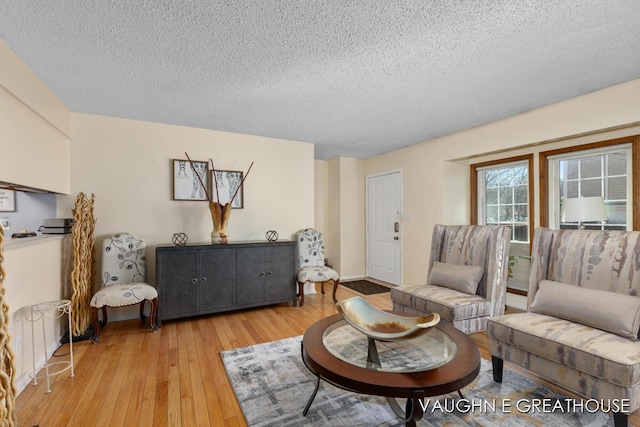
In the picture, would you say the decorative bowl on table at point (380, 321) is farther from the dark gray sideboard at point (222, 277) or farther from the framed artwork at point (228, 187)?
the framed artwork at point (228, 187)

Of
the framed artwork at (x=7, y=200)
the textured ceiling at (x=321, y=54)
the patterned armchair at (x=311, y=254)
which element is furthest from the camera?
the patterned armchair at (x=311, y=254)

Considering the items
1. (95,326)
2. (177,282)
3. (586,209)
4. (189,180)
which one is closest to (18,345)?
(95,326)

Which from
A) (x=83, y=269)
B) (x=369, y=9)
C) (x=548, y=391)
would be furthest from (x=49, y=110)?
(x=548, y=391)

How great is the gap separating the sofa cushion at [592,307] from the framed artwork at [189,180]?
11.6ft

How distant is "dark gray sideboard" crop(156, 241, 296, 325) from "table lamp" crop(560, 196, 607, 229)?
2.86 metres

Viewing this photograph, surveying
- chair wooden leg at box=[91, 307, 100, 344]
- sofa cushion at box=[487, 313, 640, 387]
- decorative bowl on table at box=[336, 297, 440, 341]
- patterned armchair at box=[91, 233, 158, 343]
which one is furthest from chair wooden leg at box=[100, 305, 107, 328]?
sofa cushion at box=[487, 313, 640, 387]

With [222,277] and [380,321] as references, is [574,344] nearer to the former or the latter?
[380,321]

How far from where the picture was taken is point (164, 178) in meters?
3.54

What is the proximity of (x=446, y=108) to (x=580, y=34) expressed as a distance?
1275 mm

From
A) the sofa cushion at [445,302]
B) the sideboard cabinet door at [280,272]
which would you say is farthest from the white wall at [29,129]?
the sofa cushion at [445,302]

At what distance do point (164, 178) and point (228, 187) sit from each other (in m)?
0.74

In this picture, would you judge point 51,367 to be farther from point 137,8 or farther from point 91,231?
point 137,8

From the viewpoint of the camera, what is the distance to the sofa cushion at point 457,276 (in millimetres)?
2732

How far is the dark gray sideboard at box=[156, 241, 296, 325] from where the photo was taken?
312 cm
